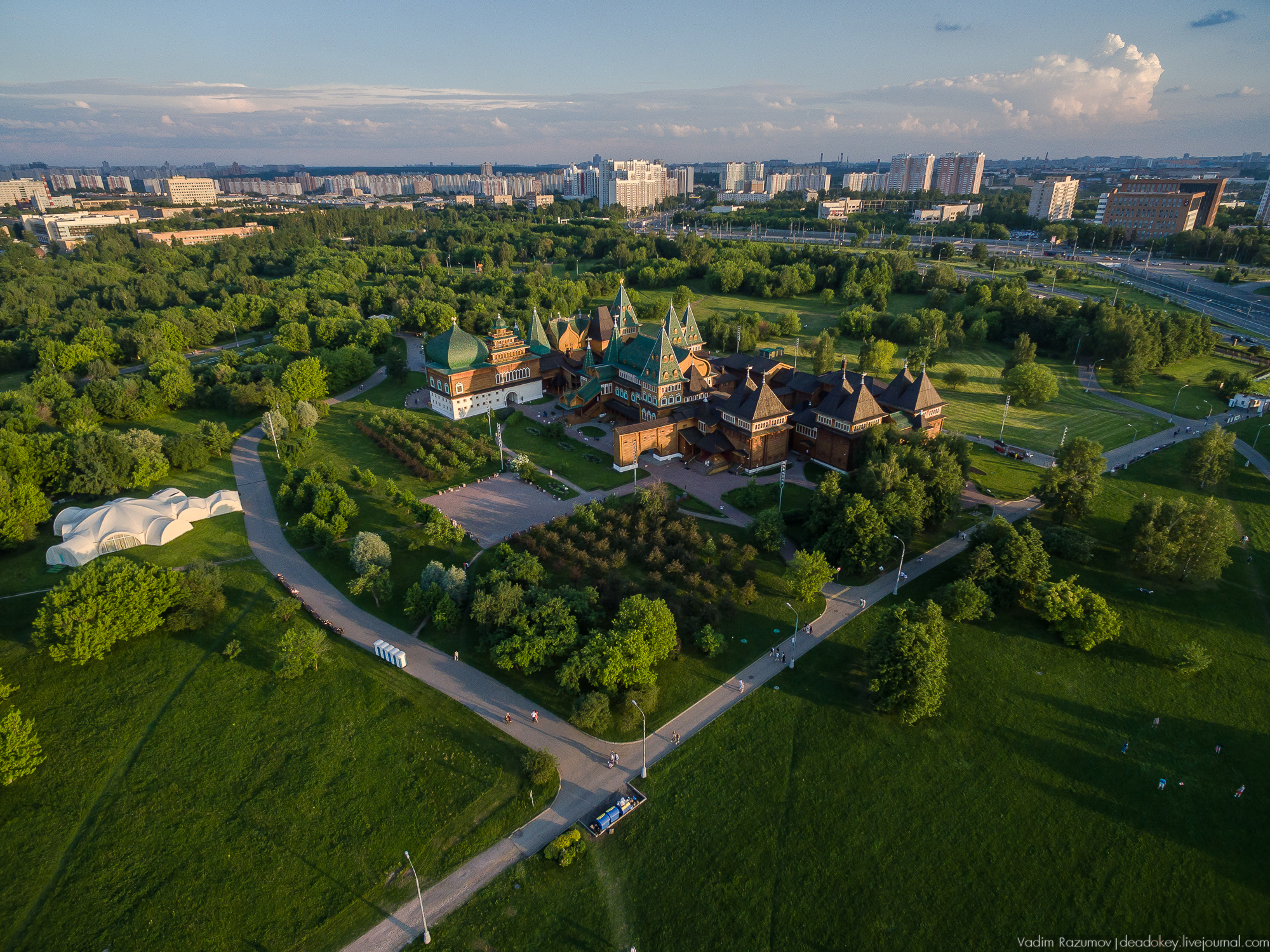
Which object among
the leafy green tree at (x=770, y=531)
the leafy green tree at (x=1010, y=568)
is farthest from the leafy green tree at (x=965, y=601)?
the leafy green tree at (x=770, y=531)

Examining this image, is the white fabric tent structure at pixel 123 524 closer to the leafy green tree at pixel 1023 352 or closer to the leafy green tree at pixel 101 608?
the leafy green tree at pixel 101 608

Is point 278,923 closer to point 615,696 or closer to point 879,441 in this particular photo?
point 615,696

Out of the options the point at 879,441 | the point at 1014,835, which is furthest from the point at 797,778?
the point at 879,441

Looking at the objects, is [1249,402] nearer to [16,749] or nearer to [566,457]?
[566,457]

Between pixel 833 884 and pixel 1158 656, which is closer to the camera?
pixel 833 884

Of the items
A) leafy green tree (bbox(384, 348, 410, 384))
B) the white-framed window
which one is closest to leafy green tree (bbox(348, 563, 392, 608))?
the white-framed window
